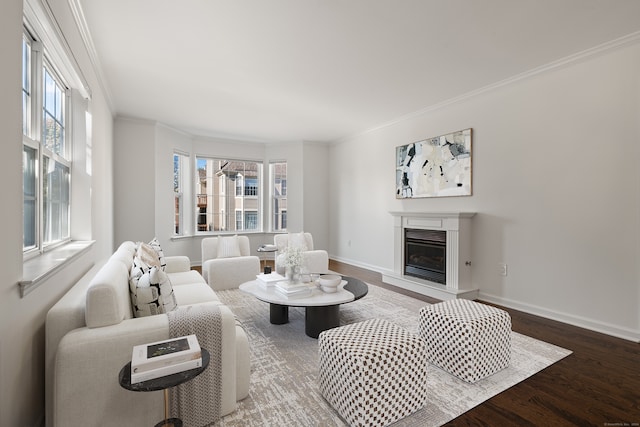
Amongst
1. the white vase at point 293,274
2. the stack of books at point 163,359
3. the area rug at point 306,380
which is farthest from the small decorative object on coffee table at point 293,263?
the stack of books at point 163,359

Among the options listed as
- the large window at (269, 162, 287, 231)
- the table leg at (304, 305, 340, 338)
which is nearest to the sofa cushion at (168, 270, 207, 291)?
the table leg at (304, 305, 340, 338)

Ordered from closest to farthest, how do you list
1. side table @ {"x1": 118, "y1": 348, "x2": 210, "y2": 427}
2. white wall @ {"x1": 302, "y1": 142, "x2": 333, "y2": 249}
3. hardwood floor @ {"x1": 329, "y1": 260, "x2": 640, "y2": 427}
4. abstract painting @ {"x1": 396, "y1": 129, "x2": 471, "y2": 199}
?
side table @ {"x1": 118, "y1": 348, "x2": 210, "y2": 427} → hardwood floor @ {"x1": 329, "y1": 260, "x2": 640, "y2": 427} → abstract painting @ {"x1": 396, "y1": 129, "x2": 471, "y2": 199} → white wall @ {"x1": 302, "y1": 142, "x2": 333, "y2": 249}

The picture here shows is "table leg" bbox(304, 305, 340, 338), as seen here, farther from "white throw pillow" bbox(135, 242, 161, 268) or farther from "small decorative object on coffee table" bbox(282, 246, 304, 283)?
"white throw pillow" bbox(135, 242, 161, 268)

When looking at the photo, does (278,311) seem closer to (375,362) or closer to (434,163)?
(375,362)

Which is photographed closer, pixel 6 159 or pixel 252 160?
pixel 6 159

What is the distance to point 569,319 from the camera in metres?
3.31

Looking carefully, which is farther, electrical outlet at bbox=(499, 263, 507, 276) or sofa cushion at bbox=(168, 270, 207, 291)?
electrical outlet at bbox=(499, 263, 507, 276)

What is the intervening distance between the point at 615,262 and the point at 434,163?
2.43 metres

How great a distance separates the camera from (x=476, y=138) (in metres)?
4.21

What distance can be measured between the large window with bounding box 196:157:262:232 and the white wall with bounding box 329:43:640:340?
433 cm

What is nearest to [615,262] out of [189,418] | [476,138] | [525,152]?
[525,152]

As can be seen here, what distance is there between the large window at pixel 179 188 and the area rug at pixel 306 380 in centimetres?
373

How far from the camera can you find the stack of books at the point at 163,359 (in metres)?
1.28

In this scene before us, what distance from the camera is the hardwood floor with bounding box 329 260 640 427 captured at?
1.82m
